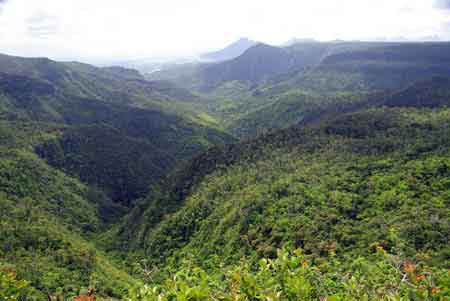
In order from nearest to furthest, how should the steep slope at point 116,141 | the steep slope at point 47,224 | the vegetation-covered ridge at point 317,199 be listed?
the vegetation-covered ridge at point 317,199
the steep slope at point 47,224
the steep slope at point 116,141

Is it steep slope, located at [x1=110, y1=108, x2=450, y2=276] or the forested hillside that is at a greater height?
steep slope, located at [x1=110, y1=108, x2=450, y2=276]

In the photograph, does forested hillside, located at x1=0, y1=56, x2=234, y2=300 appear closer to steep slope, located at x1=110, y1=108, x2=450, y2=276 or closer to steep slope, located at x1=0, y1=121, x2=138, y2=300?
steep slope, located at x1=0, y1=121, x2=138, y2=300

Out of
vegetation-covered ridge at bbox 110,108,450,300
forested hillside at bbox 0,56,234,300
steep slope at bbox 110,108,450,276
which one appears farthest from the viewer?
forested hillside at bbox 0,56,234,300

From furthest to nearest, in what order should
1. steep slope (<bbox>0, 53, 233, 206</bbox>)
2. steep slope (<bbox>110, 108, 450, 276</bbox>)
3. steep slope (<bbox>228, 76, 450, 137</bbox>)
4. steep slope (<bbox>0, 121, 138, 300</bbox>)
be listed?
steep slope (<bbox>0, 53, 233, 206</bbox>), steep slope (<bbox>228, 76, 450, 137</bbox>), steep slope (<bbox>0, 121, 138, 300</bbox>), steep slope (<bbox>110, 108, 450, 276</bbox>)

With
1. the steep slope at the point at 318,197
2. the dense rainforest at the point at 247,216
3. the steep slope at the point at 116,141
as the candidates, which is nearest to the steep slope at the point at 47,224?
the dense rainforest at the point at 247,216

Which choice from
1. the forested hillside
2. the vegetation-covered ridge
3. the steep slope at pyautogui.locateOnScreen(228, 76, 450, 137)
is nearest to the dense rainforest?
the vegetation-covered ridge

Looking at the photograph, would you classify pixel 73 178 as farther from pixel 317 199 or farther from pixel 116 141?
pixel 317 199

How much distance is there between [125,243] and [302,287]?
7725 cm

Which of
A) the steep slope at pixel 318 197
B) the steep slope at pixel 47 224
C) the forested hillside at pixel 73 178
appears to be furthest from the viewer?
the forested hillside at pixel 73 178

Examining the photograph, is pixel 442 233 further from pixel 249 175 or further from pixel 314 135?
pixel 314 135

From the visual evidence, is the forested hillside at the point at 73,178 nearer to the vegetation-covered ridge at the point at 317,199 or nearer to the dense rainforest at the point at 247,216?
the dense rainforest at the point at 247,216

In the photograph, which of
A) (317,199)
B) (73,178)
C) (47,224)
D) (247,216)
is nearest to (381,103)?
(317,199)

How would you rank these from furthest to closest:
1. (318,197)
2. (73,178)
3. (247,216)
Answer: (73,178)
(247,216)
(318,197)

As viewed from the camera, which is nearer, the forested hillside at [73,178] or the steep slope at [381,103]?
the forested hillside at [73,178]
